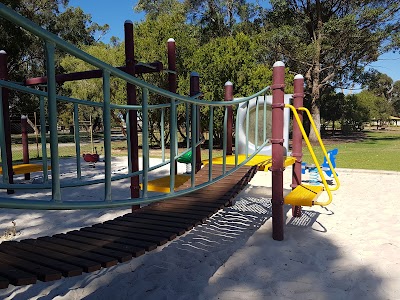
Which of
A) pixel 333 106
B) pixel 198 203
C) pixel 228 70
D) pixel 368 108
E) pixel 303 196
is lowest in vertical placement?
pixel 303 196

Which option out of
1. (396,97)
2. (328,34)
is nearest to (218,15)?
(328,34)

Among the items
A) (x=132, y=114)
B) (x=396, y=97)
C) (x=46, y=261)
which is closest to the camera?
(x=46, y=261)

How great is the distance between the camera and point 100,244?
1.98 m

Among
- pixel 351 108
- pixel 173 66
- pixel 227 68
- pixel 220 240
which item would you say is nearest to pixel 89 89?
pixel 227 68

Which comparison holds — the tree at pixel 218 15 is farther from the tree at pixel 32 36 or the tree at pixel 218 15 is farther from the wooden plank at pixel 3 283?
the wooden plank at pixel 3 283

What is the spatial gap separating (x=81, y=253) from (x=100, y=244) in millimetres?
159

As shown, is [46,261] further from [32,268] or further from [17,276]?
[17,276]

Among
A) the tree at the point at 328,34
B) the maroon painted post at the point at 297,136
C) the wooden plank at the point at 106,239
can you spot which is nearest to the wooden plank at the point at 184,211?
the wooden plank at the point at 106,239

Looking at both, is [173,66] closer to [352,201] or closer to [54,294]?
[54,294]

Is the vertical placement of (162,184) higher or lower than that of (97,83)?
lower

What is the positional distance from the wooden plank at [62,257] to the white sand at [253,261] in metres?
0.72

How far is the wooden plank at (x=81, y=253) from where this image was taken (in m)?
1.70

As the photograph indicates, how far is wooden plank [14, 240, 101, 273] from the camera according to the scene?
1.64 m

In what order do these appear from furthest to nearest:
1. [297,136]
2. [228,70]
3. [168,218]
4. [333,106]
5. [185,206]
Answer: [333,106] → [228,70] → [297,136] → [185,206] → [168,218]
